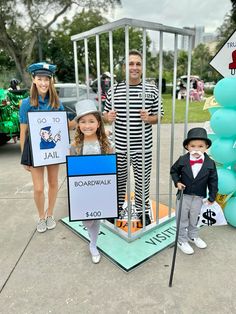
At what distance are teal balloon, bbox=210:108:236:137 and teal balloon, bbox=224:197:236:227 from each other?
717mm

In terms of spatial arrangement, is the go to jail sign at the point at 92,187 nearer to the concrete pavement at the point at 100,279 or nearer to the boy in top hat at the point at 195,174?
the concrete pavement at the point at 100,279

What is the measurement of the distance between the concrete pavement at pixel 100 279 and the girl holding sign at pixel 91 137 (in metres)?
0.30

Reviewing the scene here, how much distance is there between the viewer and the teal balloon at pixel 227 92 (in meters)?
2.69

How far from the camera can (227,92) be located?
2.71 metres

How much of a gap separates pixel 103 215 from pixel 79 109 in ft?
3.06

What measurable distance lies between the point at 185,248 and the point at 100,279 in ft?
2.83

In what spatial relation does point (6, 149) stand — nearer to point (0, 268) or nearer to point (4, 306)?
point (0, 268)

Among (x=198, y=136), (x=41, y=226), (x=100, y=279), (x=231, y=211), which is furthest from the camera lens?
(x=41, y=226)

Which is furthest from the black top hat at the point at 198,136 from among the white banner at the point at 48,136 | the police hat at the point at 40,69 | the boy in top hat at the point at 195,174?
the police hat at the point at 40,69

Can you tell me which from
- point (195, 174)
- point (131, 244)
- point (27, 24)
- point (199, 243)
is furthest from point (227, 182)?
point (27, 24)

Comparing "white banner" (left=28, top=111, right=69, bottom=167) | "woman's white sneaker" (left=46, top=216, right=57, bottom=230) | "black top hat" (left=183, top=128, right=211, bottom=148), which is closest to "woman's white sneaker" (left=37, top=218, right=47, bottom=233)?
"woman's white sneaker" (left=46, top=216, right=57, bottom=230)

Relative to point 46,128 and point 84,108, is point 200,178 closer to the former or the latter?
point 84,108

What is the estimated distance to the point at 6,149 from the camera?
22.8 ft

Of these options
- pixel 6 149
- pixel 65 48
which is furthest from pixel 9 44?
pixel 6 149
